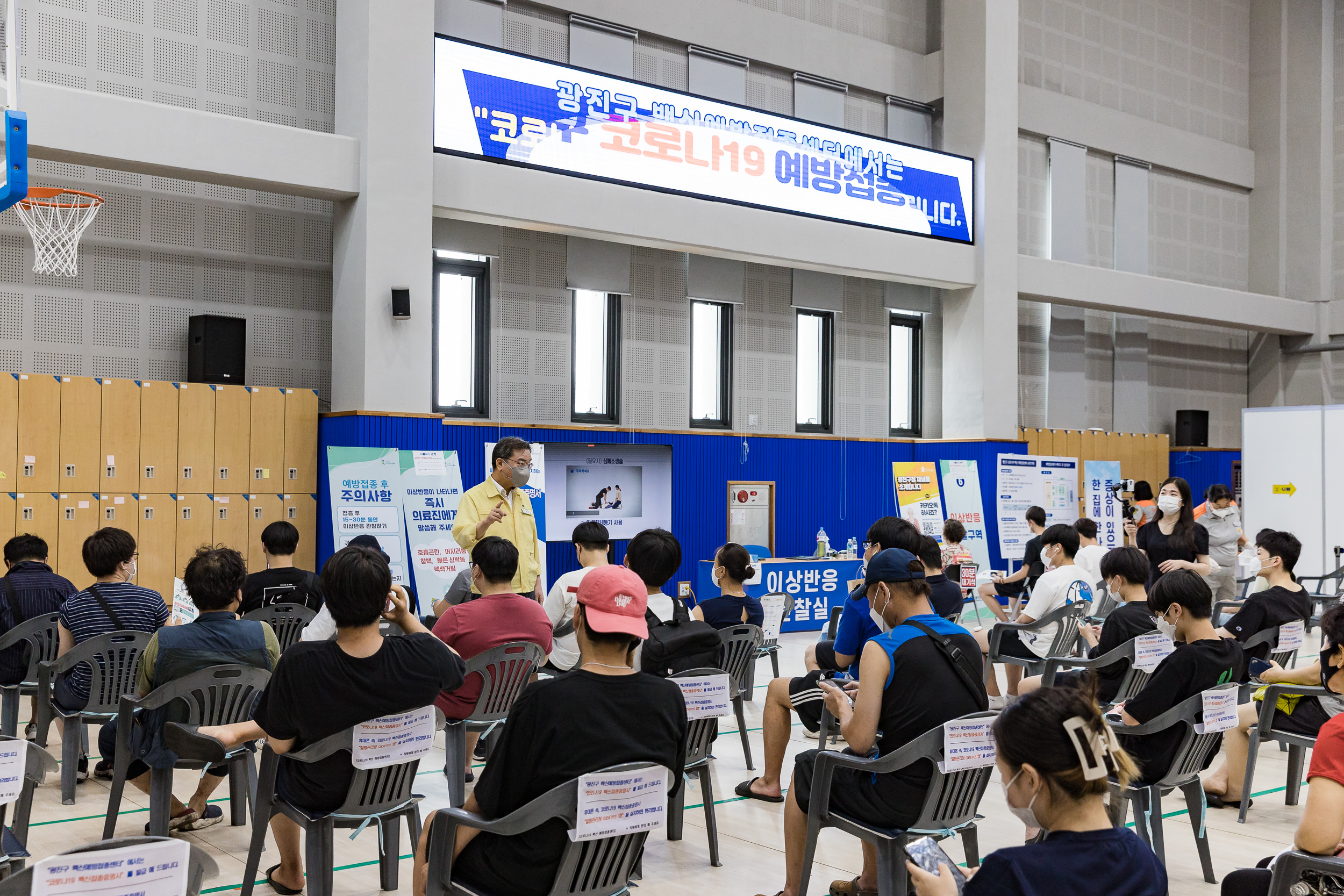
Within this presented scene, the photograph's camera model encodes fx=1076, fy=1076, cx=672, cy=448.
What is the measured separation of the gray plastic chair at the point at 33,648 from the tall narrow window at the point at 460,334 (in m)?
5.40

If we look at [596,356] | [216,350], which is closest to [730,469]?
[596,356]

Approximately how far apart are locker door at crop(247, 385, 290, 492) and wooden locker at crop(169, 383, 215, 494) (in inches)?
12.2

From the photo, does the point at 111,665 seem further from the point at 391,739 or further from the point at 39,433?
the point at 39,433

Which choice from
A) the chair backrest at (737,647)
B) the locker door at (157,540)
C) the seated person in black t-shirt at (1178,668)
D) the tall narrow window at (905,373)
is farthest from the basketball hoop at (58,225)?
the tall narrow window at (905,373)

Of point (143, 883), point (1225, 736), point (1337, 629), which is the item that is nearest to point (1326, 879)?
point (1337, 629)

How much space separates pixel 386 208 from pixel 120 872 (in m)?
7.73

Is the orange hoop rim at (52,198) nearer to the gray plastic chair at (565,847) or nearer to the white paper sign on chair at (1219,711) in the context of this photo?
Result: the gray plastic chair at (565,847)

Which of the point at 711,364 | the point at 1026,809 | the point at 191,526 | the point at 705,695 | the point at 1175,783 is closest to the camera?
the point at 1026,809

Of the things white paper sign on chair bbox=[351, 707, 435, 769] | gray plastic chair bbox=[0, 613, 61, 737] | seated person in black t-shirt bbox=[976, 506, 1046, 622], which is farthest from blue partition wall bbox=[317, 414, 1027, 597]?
white paper sign on chair bbox=[351, 707, 435, 769]

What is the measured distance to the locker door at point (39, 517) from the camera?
7.72m

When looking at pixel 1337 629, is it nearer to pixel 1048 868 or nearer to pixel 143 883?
pixel 1048 868

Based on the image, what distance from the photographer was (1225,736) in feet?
16.8

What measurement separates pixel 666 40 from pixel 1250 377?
11512 mm

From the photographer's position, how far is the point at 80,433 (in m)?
8.00
